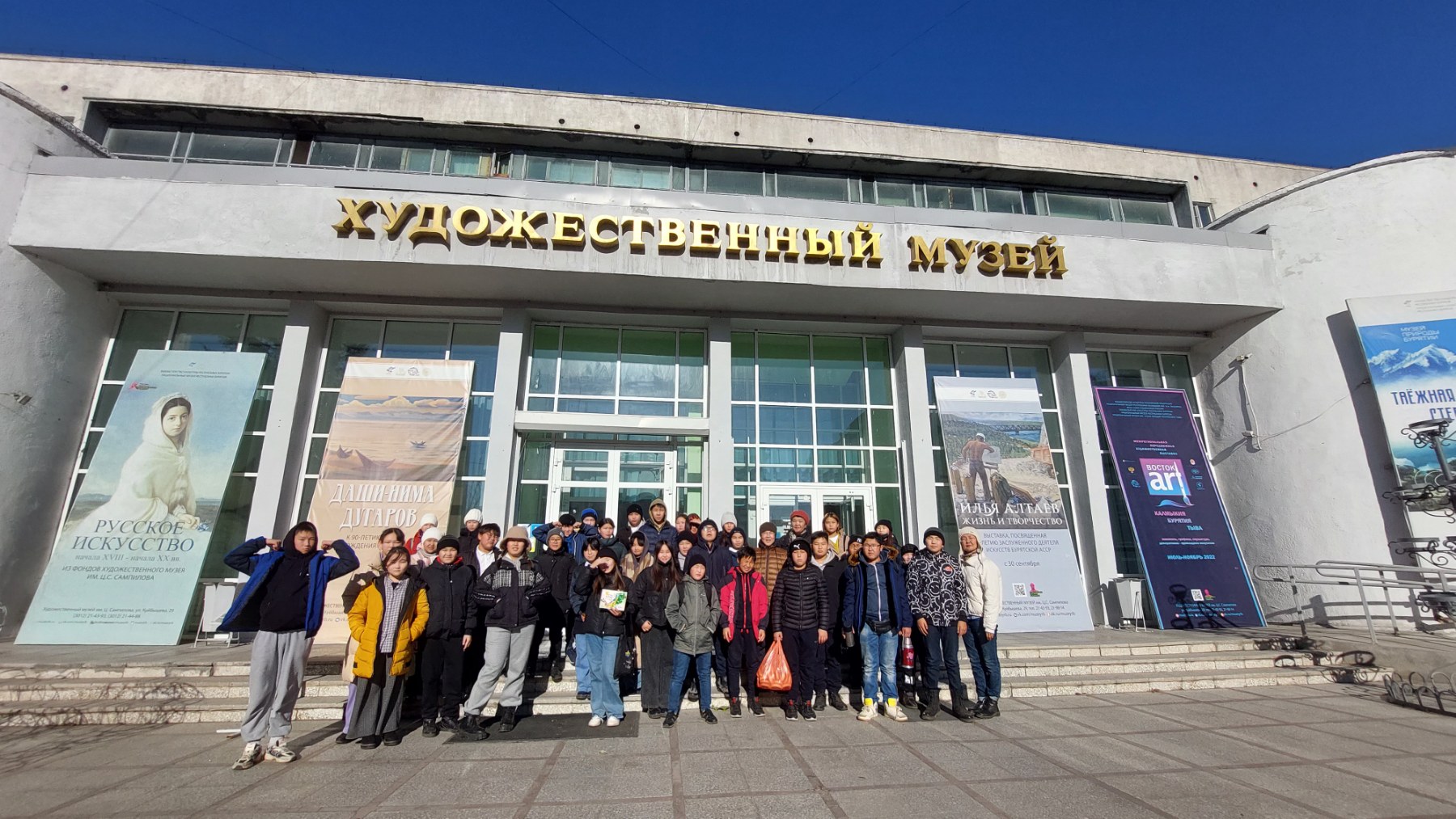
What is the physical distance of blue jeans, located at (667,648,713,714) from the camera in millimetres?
5520

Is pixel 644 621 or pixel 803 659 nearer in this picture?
pixel 644 621

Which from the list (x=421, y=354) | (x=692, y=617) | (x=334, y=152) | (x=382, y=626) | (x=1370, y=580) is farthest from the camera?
(x=334, y=152)

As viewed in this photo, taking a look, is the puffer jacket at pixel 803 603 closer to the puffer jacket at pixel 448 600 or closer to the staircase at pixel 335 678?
the staircase at pixel 335 678

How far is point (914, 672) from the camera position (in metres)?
6.23

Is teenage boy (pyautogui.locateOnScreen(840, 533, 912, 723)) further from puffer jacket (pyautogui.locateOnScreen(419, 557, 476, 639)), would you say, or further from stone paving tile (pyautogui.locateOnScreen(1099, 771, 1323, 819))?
puffer jacket (pyautogui.locateOnScreen(419, 557, 476, 639))

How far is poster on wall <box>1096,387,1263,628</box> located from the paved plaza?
13.9 ft

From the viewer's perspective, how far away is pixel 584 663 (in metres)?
5.62

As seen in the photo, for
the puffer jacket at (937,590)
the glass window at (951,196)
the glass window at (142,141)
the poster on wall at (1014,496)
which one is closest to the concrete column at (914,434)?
the poster on wall at (1014,496)

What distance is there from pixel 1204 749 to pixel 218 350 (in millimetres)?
14981

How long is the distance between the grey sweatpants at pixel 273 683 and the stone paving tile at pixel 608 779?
2.23 meters

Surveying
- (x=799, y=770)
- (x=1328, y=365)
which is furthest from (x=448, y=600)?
(x=1328, y=365)

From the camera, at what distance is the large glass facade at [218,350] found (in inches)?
380

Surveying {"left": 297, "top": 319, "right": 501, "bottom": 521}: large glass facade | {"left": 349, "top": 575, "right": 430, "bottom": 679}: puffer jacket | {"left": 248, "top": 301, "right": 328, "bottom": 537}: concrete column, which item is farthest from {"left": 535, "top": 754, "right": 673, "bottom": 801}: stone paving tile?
{"left": 248, "top": 301, "right": 328, "bottom": 537}: concrete column

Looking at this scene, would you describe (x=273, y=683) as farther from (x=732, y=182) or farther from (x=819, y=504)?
(x=732, y=182)
